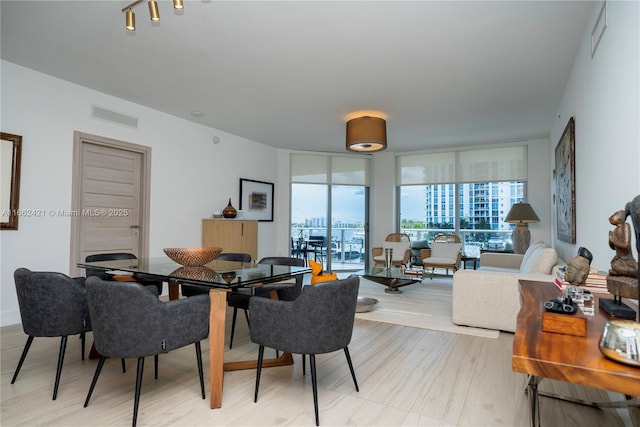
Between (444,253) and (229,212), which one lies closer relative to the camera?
(229,212)

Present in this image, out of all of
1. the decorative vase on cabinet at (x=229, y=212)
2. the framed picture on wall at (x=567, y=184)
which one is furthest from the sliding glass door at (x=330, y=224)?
the framed picture on wall at (x=567, y=184)

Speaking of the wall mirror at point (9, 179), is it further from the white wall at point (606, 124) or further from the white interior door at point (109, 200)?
the white wall at point (606, 124)

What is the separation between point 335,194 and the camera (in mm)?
7934

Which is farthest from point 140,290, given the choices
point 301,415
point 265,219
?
point 265,219

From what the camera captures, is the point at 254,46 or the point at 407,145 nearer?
the point at 254,46

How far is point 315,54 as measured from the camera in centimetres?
329

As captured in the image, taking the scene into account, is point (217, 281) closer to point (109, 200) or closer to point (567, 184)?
point (109, 200)

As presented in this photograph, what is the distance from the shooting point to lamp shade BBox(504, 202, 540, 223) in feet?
19.4

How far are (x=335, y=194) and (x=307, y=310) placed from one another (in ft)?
19.9

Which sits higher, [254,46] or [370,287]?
[254,46]

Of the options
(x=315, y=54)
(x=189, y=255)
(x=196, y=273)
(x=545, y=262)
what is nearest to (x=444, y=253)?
(x=545, y=262)

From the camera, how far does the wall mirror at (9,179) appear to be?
3465 mm

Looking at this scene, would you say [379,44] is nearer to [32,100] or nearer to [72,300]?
[72,300]

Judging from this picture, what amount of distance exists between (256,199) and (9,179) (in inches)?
149
